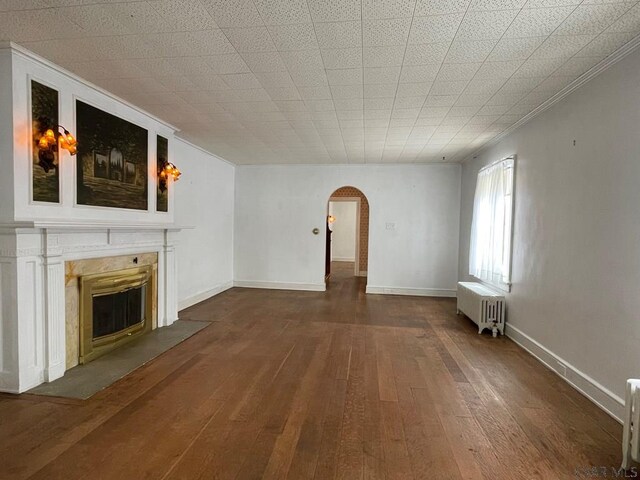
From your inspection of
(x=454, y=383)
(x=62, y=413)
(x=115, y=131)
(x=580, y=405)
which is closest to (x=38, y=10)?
(x=115, y=131)

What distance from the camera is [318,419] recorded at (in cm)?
231

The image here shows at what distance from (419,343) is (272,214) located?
4.31 m

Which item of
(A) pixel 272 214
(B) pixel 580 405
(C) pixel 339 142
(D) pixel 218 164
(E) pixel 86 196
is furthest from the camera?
(A) pixel 272 214

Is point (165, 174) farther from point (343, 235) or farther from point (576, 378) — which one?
point (343, 235)

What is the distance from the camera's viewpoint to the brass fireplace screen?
314cm

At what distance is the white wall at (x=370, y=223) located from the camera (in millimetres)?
6672

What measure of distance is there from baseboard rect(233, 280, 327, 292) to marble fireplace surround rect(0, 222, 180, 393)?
13.4ft

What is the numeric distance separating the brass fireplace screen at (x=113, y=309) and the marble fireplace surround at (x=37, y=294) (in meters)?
0.16

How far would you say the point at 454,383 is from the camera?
114 inches

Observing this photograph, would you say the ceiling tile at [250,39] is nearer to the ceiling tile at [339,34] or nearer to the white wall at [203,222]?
the ceiling tile at [339,34]

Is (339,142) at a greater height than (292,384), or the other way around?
(339,142)

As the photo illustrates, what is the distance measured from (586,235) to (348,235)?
9.94m

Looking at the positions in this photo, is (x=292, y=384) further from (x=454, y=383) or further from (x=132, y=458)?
(x=454, y=383)

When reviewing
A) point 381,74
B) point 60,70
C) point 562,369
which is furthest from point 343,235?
point 60,70
